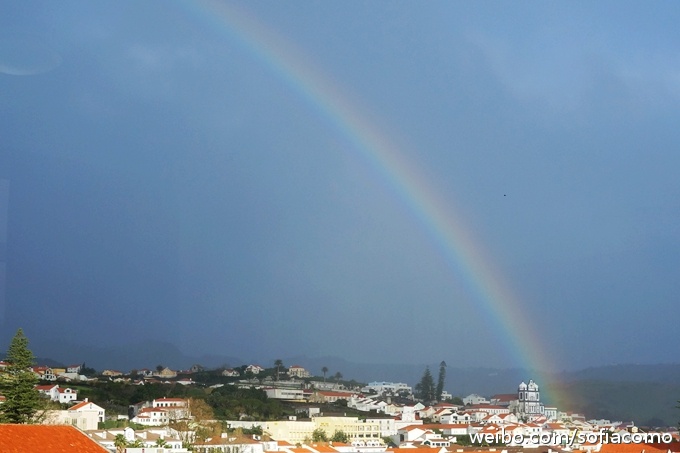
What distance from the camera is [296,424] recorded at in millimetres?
67438

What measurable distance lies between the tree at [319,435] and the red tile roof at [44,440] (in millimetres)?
45891

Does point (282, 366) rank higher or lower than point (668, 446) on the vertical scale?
higher

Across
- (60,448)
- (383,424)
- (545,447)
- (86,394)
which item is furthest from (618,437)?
(60,448)

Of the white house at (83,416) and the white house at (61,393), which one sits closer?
the white house at (83,416)

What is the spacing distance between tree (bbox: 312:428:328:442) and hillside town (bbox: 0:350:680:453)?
15 mm

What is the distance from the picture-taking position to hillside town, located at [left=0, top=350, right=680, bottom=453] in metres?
43.1

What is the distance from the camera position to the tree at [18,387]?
30.3 metres

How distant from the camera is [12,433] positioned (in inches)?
723

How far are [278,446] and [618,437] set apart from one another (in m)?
24.8

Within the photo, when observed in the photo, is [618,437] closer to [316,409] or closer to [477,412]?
[316,409]

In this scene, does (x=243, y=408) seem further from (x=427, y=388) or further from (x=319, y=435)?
(x=427, y=388)

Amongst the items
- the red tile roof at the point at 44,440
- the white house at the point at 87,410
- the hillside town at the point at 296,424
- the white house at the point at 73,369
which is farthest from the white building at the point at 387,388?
the red tile roof at the point at 44,440

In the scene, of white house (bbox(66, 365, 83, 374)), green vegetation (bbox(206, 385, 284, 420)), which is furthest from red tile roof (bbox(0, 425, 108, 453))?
white house (bbox(66, 365, 83, 374))

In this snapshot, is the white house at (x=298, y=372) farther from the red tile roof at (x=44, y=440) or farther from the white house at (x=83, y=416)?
the red tile roof at (x=44, y=440)
